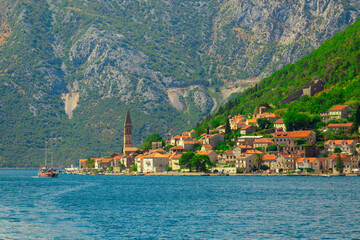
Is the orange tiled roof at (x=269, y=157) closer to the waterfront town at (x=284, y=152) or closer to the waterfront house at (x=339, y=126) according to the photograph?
the waterfront town at (x=284, y=152)

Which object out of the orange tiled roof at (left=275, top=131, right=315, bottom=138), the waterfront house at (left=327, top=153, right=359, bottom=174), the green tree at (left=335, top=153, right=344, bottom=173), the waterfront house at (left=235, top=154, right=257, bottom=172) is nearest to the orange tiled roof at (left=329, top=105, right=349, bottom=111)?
the orange tiled roof at (left=275, top=131, right=315, bottom=138)

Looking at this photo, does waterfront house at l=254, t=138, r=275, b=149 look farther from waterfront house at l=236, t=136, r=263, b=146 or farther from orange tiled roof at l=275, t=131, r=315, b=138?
waterfront house at l=236, t=136, r=263, b=146

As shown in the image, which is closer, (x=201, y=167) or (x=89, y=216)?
(x=89, y=216)

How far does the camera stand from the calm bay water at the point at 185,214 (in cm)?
6400

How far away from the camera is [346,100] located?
647 ft

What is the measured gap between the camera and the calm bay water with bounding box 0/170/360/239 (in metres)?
64.0

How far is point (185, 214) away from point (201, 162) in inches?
4058

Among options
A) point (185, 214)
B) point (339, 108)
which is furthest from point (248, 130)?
point (185, 214)

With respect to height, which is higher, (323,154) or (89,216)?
(323,154)

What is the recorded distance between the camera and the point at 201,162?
7146 inches

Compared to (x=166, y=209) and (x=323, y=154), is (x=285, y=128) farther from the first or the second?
(x=166, y=209)

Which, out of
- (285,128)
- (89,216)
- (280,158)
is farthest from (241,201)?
(285,128)

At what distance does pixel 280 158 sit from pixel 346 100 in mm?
39114

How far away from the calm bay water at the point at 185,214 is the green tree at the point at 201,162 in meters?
69.0
